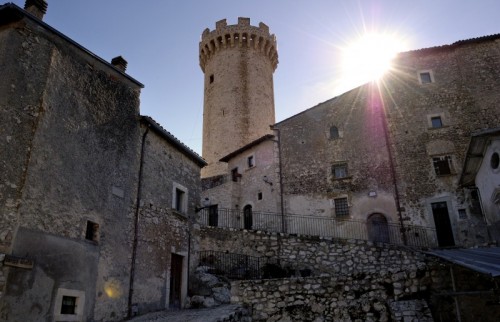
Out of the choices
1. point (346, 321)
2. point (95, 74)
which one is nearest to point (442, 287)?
point (346, 321)

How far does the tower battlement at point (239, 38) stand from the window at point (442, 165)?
19.8 metres

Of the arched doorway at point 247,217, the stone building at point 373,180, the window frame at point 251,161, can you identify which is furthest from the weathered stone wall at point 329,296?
the window frame at point 251,161

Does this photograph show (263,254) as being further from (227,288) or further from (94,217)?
(94,217)

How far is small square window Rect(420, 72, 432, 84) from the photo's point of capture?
24.0 metres

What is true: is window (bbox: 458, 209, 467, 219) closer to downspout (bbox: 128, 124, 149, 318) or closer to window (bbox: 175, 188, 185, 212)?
window (bbox: 175, 188, 185, 212)

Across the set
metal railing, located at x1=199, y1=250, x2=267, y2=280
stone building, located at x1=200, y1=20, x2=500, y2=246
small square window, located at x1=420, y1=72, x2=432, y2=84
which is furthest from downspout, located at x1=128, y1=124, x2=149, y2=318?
small square window, located at x1=420, y1=72, x2=432, y2=84

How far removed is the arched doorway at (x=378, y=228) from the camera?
2153 centimetres

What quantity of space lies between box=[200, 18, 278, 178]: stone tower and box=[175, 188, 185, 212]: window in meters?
15.4

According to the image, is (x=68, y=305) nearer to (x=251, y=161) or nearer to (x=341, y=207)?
(x=341, y=207)

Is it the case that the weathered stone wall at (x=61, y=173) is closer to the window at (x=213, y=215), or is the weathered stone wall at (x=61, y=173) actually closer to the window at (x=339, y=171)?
the window at (x=213, y=215)

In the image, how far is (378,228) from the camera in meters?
21.8

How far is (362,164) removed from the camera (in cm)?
2330

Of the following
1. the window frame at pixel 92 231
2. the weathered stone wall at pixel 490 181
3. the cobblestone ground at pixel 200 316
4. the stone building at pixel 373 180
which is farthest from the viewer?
the stone building at pixel 373 180

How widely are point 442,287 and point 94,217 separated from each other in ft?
30.9
